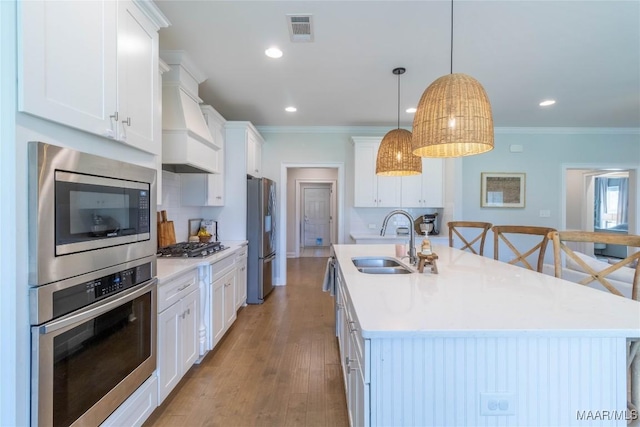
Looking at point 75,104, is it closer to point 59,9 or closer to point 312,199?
point 59,9

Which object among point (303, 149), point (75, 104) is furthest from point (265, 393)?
point (303, 149)

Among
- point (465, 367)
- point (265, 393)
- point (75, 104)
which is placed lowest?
point (265, 393)

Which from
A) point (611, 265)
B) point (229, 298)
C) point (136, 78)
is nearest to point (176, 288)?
point (229, 298)

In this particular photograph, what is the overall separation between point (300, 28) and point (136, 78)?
1.19 metres

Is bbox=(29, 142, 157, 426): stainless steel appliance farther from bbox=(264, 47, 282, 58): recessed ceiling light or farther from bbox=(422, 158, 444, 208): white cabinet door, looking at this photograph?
bbox=(422, 158, 444, 208): white cabinet door

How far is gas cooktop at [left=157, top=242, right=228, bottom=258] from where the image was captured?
7.82 ft

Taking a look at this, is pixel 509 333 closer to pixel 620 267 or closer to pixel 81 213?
pixel 620 267

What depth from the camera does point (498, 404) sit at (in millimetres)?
942

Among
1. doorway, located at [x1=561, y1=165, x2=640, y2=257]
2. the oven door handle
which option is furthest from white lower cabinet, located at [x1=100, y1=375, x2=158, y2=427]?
doorway, located at [x1=561, y1=165, x2=640, y2=257]

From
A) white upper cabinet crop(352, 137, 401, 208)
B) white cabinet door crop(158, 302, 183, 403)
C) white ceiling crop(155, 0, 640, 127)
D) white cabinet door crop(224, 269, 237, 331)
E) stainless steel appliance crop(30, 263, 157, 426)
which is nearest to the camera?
stainless steel appliance crop(30, 263, 157, 426)

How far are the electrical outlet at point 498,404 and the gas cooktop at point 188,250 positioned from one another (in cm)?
215

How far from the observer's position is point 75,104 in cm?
112

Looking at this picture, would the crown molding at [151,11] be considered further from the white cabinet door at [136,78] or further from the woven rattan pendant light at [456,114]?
the woven rattan pendant light at [456,114]

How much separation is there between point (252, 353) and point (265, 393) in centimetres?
58
